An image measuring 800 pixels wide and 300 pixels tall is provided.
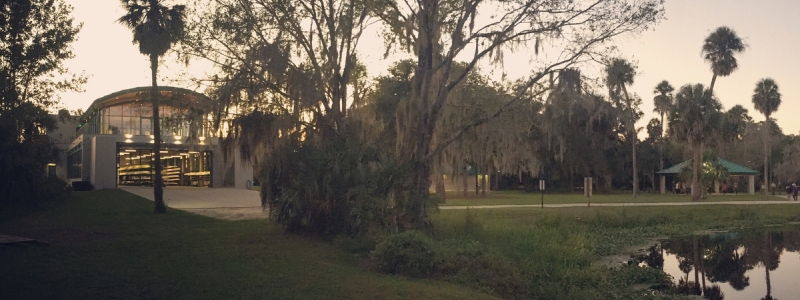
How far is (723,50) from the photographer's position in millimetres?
41188

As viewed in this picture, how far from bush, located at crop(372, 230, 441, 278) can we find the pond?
6911 millimetres

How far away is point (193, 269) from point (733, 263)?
16095 millimetres

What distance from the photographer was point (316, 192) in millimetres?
14750

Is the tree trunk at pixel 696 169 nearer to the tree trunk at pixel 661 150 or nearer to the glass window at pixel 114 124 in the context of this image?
the tree trunk at pixel 661 150

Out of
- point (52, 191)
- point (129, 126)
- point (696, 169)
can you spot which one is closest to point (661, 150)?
point (696, 169)

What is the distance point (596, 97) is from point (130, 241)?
12010 mm

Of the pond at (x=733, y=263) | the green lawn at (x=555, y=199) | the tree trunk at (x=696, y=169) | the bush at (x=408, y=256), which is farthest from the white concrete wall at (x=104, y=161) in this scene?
the tree trunk at (x=696, y=169)

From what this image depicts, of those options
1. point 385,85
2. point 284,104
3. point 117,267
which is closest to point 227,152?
point 284,104

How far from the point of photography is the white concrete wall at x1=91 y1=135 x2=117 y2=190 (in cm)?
4281

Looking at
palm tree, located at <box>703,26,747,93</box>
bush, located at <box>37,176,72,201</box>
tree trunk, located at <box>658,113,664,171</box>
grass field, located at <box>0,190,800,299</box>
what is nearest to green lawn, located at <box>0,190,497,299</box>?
grass field, located at <box>0,190,800,299</box>

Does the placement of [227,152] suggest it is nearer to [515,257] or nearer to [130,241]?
[130,241]

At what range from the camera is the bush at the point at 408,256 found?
440 inches

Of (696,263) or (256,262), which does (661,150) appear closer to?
(696,263)

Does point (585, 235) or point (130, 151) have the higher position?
point (130, 151)
